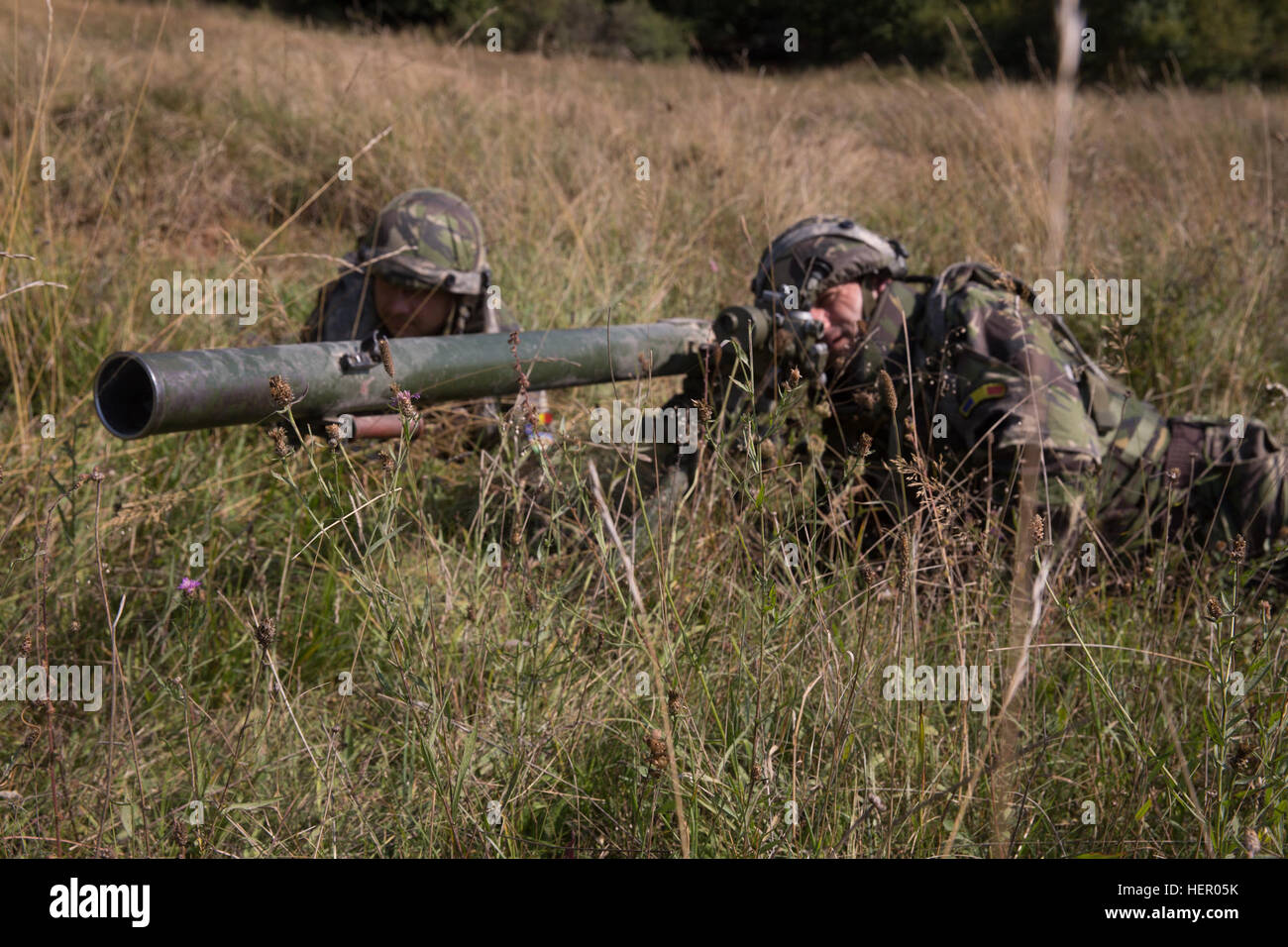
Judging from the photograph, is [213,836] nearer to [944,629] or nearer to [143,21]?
[944,629]

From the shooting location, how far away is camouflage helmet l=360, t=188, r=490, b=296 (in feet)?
10.4

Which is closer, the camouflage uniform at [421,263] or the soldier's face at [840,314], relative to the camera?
the soldier's face at [840,314]

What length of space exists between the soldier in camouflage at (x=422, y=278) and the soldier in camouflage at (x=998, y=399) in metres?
0.95

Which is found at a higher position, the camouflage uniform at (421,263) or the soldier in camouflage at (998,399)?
the camouflage uniform at (421,263)

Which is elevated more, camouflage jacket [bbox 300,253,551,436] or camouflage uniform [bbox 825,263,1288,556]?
camouflage jacket [bbox 300,253,551,436]

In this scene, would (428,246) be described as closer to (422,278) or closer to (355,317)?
(422,278)

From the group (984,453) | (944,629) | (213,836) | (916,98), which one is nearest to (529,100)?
(916,98)

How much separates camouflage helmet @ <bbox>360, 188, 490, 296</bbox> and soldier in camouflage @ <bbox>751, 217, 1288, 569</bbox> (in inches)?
37.6

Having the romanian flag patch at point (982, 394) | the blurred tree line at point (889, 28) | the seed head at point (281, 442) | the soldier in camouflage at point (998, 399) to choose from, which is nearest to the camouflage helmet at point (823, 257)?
the soldier in camouflage at point (998, 399)

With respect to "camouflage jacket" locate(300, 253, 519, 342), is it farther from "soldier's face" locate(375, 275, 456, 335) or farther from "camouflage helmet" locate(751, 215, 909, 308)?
"camouflage helmet" locate(751, 215, 909, 308)

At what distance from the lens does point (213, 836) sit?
1534mm

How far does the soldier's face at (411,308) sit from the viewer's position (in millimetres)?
3266

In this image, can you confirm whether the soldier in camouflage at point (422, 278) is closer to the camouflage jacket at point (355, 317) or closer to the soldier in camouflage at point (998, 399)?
the camouflage jacket at point (355, 317)

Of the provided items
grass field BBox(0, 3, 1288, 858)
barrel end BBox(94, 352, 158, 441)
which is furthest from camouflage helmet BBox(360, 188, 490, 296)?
barrel end BBox(94, 352, 158, 441)
